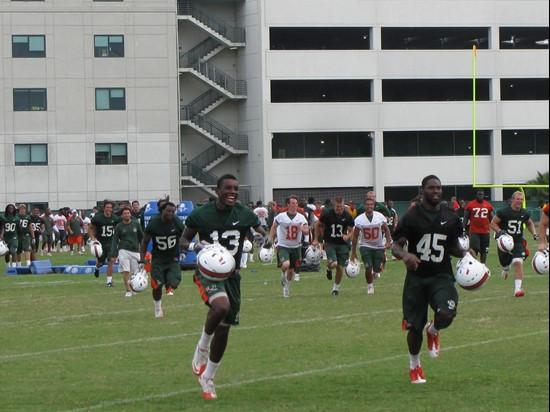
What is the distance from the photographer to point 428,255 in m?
11.2

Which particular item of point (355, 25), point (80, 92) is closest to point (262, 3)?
point (355, 25)

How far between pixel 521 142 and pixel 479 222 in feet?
134

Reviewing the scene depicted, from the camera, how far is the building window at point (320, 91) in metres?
64.2

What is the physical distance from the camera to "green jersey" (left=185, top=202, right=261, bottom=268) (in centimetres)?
1124

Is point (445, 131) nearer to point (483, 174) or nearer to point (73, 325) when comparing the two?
point (483, 174)

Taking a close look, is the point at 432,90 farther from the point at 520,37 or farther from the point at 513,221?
the point at 513,221

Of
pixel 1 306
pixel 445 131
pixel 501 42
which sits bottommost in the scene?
pixel 1 306

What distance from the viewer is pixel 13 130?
6081cm

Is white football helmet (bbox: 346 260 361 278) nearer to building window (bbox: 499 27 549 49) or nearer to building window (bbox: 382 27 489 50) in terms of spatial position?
building window (bbox: 382 27 489 50)

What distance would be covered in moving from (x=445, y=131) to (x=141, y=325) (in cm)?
4946

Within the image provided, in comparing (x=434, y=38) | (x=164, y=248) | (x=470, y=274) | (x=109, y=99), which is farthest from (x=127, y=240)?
(x=434, y=38)

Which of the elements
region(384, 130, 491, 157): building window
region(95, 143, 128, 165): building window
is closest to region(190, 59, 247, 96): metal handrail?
region(95, 143, 128, 165): building window

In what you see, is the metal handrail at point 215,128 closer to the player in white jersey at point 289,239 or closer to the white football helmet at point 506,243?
the player in white jersey at point 289,239

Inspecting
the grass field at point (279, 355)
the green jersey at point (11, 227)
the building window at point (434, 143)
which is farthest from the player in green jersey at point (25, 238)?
the building window at point (434, 143)
